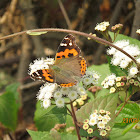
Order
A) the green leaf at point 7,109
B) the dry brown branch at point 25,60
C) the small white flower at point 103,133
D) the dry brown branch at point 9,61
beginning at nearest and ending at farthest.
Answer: the small white flower at point 103,133, the green leaf at point 7,109, the dry brown branch at point 25,60, the dry brown branch at point 9,61

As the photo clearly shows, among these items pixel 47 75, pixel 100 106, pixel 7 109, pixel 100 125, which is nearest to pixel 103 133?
pixel 100 125

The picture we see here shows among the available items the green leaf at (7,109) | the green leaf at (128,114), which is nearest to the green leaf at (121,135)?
the green leaf at (128,114)

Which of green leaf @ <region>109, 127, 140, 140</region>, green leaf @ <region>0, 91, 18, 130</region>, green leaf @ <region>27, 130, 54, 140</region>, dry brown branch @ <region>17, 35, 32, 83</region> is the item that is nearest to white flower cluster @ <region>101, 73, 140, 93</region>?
green leaf @ <region>109, 127, 140, 140</region>

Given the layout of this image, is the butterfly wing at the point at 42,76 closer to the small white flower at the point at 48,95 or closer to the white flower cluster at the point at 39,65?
the small white flower at the point at 48,95

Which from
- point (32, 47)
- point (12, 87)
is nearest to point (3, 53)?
point (32, 47)

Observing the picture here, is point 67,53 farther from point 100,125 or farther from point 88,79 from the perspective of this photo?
point 100,125

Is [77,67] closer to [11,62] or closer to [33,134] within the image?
[33,134]
